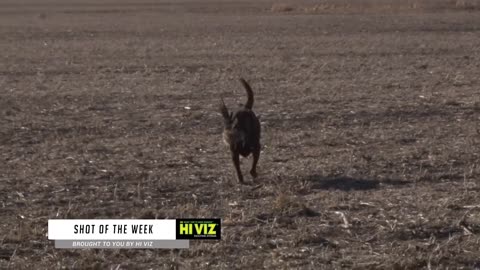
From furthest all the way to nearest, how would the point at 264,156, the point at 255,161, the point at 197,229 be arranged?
the point at 264,156, the point at 255,161, the point at 197,229

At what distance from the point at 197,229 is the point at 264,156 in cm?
326

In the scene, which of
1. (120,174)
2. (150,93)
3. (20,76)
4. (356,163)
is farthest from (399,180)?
(20,76)

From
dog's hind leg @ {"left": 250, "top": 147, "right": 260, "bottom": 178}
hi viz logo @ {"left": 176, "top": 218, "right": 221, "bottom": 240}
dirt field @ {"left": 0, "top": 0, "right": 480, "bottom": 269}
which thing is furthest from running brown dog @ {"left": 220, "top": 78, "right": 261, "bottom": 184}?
hi viz logo @ {"left": 176, "top": 218, "right": 221, "bottom": 240}

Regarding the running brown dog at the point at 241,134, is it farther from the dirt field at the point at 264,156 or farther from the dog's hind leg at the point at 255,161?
the dirt field at the point at 264,156

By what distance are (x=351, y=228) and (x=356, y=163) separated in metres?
2.57

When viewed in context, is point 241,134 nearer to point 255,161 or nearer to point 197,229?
point 255,161

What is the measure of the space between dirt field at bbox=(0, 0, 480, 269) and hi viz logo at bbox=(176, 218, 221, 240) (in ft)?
0.41

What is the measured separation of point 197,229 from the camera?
704 centimetres

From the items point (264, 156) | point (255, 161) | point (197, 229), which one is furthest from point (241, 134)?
point (197, 229)

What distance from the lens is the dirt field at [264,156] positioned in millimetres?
6707

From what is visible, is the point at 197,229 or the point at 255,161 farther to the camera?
the point at 255,161

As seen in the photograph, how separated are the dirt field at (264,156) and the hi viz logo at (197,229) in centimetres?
13

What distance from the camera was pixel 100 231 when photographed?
23.1 feet

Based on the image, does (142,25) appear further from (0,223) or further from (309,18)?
(0,223)
